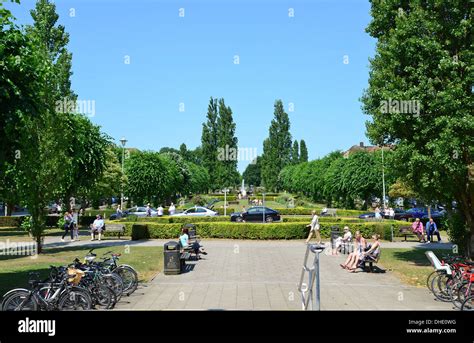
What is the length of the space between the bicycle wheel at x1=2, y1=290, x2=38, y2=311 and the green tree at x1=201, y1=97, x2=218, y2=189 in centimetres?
8109

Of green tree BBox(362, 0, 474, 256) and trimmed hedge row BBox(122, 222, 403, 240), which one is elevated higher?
green tree BBox(362, 0, 474, 256)

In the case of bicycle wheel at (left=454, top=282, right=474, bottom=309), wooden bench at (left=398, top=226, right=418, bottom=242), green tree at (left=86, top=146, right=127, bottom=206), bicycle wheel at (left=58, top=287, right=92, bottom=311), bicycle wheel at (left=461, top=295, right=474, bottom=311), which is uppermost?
green tree at (left=86, top=146, right=127, bottom=206)

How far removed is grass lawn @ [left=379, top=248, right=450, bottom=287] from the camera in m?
13.1

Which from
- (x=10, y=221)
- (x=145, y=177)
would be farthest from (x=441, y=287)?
(x=145, y=177)

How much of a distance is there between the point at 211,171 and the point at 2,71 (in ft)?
260

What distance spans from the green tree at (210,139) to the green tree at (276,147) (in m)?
16.6

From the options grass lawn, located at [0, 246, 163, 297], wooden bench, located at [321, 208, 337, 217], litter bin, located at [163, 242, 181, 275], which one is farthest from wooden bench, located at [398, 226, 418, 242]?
litter bin, located at [163, 242, 181, 275]

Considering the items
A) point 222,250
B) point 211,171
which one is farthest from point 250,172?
point 222,250

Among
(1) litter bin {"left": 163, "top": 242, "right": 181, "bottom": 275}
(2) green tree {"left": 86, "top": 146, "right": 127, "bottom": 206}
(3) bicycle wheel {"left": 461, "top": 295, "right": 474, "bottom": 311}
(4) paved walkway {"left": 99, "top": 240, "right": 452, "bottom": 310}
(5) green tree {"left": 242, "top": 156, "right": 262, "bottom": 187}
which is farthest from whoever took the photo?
(5) green tree {"left": 242, "top": 156, "right": 262, "bottom": 187}

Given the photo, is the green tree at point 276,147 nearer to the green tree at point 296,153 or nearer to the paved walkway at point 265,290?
the green tree at point 296,153

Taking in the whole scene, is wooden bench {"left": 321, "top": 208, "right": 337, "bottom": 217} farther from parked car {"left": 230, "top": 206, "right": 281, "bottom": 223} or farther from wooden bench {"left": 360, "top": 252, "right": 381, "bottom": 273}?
wooden bench {"left": 360, "top": 252, "right": 381, "bottom": 273}

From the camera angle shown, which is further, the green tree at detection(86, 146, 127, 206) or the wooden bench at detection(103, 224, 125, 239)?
the green tree at detection(86, 146, 127, 206)

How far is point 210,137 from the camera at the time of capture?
296 ft

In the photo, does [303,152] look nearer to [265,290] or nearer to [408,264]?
[408,264]
